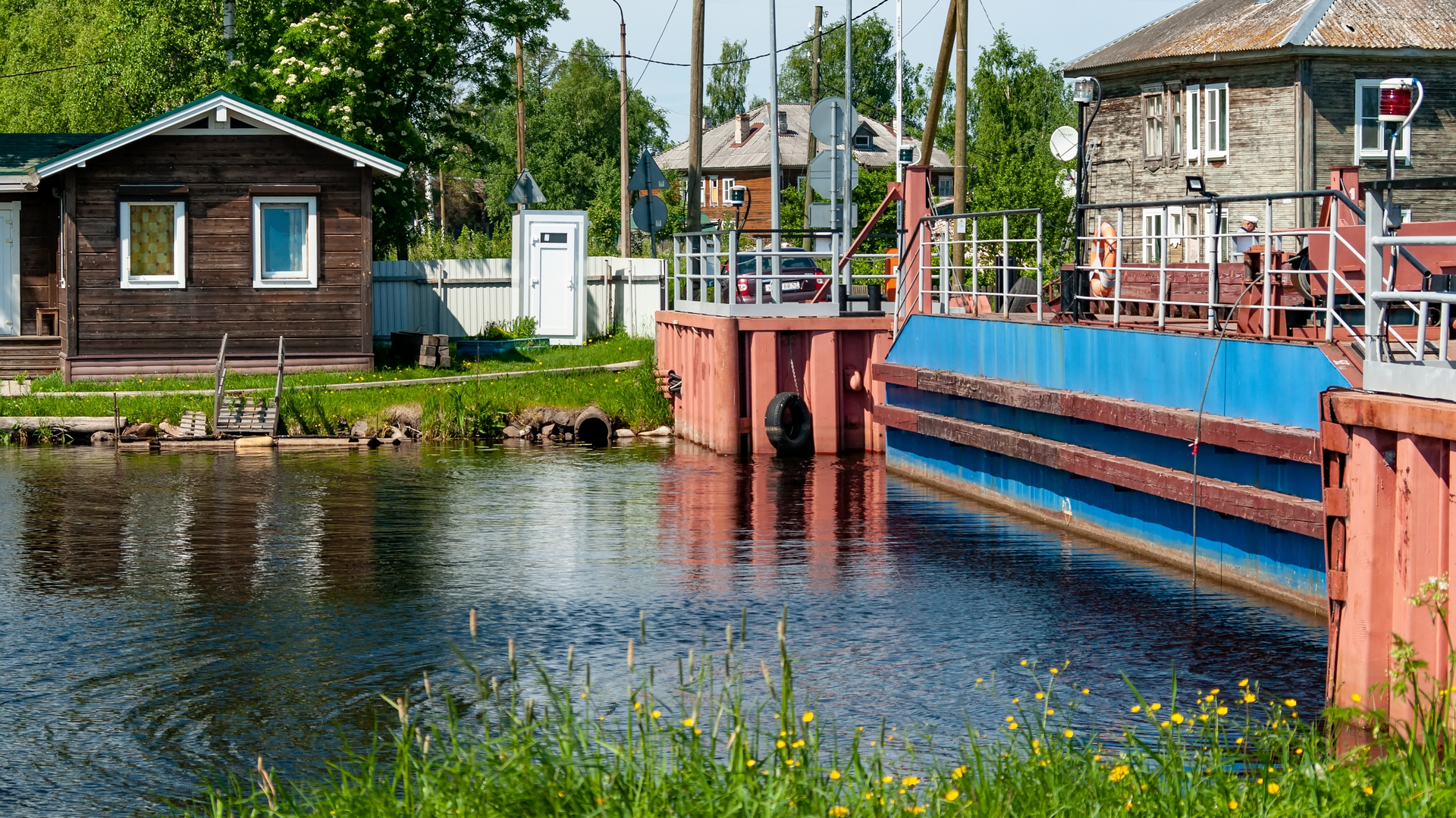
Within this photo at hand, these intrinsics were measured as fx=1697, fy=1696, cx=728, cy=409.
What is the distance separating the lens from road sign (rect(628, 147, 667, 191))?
27.5 meters

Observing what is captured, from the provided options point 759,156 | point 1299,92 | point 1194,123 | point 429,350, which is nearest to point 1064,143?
point 429,350

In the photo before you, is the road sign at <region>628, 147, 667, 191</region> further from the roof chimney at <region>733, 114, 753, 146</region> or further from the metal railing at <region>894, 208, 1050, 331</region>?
the roof chimney at <region>733, 114, 753, 146</region>

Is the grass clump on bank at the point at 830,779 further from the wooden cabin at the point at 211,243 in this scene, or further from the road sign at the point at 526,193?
the road sign at the point at 526,193

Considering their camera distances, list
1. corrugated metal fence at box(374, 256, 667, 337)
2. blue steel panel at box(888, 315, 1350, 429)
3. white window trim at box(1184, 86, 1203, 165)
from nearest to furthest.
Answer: blue steel panel at box(888, 315, 1350, 429), corrugated metal fence at box(374, 256, 667, 337), white window trim at box(1184, 86, 1203, 165)

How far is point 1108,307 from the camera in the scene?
17.9m

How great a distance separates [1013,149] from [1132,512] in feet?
160

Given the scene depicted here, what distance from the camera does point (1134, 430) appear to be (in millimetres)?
14531

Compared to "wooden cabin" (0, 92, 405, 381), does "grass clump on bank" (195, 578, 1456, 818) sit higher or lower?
lower

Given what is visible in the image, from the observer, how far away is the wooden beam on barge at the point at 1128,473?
12.0 meters

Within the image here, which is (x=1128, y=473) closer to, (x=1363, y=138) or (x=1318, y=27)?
(x=1318, y=27)

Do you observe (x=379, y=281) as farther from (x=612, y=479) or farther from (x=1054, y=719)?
(x=1054, y=719)

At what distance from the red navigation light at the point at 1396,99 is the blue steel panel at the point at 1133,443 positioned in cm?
243

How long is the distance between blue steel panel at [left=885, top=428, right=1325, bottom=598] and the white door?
1201 centimetres

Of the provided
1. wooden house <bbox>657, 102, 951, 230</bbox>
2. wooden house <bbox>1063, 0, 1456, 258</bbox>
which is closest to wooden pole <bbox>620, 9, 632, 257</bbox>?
wooden house <bbox>1063, 0, 1456, 258</bbox>
